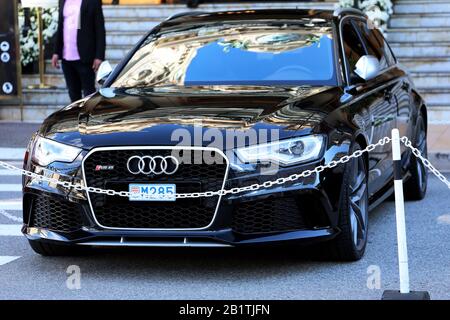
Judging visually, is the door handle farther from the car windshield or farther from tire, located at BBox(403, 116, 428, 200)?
the car windshield

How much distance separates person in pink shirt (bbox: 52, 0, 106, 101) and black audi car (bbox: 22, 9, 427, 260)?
5.01 m

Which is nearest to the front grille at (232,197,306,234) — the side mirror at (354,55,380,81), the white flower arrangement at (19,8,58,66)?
the side mirror at (354,55,380,81)

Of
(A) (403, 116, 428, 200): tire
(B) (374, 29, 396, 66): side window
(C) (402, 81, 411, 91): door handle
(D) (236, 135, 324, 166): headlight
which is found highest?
(B) (374, 29, 396, 66): side window

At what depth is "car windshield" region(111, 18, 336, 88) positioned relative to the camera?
27.9 ft

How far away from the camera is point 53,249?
798cm

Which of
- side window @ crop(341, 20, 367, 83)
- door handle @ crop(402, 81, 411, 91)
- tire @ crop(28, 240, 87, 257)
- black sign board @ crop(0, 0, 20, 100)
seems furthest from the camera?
black sign board @ crop(0, 0, 20, 100)

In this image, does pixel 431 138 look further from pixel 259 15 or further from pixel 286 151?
pixel 286 151

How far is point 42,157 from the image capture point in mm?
7480

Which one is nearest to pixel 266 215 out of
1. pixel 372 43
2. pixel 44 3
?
pixel 372 43

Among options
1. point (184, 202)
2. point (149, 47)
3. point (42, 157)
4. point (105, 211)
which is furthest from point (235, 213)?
point (149, 47)

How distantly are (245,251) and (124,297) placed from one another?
1496mm

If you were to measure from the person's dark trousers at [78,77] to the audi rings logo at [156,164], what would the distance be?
6.64 meters

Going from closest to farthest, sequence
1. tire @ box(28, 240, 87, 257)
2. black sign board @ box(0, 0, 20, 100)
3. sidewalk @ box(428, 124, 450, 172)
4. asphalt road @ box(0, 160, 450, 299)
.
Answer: asphalt road @ box(0, 160, 450, 299) < tire @ box(28, 240, 87, 257) < sidewalk @ box(428, 124, 450, 172) < black sign board @ box(0, 0, 20, 100)
